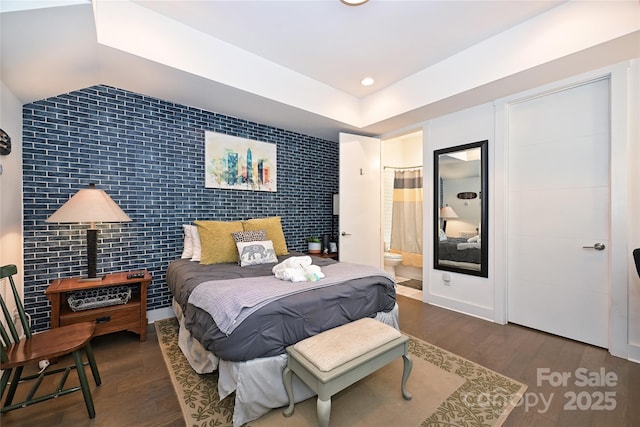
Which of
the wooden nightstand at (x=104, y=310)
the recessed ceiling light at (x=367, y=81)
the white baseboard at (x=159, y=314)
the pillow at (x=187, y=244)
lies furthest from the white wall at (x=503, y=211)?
the wooden nightstand at (x=104, y=310)

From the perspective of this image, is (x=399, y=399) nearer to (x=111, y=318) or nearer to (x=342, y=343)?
(x=342, y=343)

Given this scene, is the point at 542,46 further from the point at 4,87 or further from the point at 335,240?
the point at 4,87

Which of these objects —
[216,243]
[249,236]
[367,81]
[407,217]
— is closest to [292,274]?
[249,236]

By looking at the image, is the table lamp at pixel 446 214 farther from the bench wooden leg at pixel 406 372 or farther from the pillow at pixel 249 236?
the pillow at pixel 249 236

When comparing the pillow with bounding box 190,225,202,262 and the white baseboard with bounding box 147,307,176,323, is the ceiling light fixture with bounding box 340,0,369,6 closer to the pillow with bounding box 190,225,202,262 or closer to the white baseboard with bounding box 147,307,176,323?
the pillow with bounding box 190,225,202,262

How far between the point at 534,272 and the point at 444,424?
2100 mm

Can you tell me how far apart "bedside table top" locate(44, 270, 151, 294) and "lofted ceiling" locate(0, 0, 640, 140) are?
5.37 feet

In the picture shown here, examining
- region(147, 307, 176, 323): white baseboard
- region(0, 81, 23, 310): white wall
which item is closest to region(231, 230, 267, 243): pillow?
region(147, 307, 176, 323): white baseboard

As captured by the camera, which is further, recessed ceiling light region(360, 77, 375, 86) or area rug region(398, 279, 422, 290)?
area rug region(398, 279, 422, 290)

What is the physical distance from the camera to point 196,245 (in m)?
3.00

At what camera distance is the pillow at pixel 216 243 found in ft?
9.19

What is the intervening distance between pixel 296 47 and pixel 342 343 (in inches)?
108

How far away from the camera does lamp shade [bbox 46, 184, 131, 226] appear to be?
7.18ft

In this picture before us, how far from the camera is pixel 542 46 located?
223 cm
